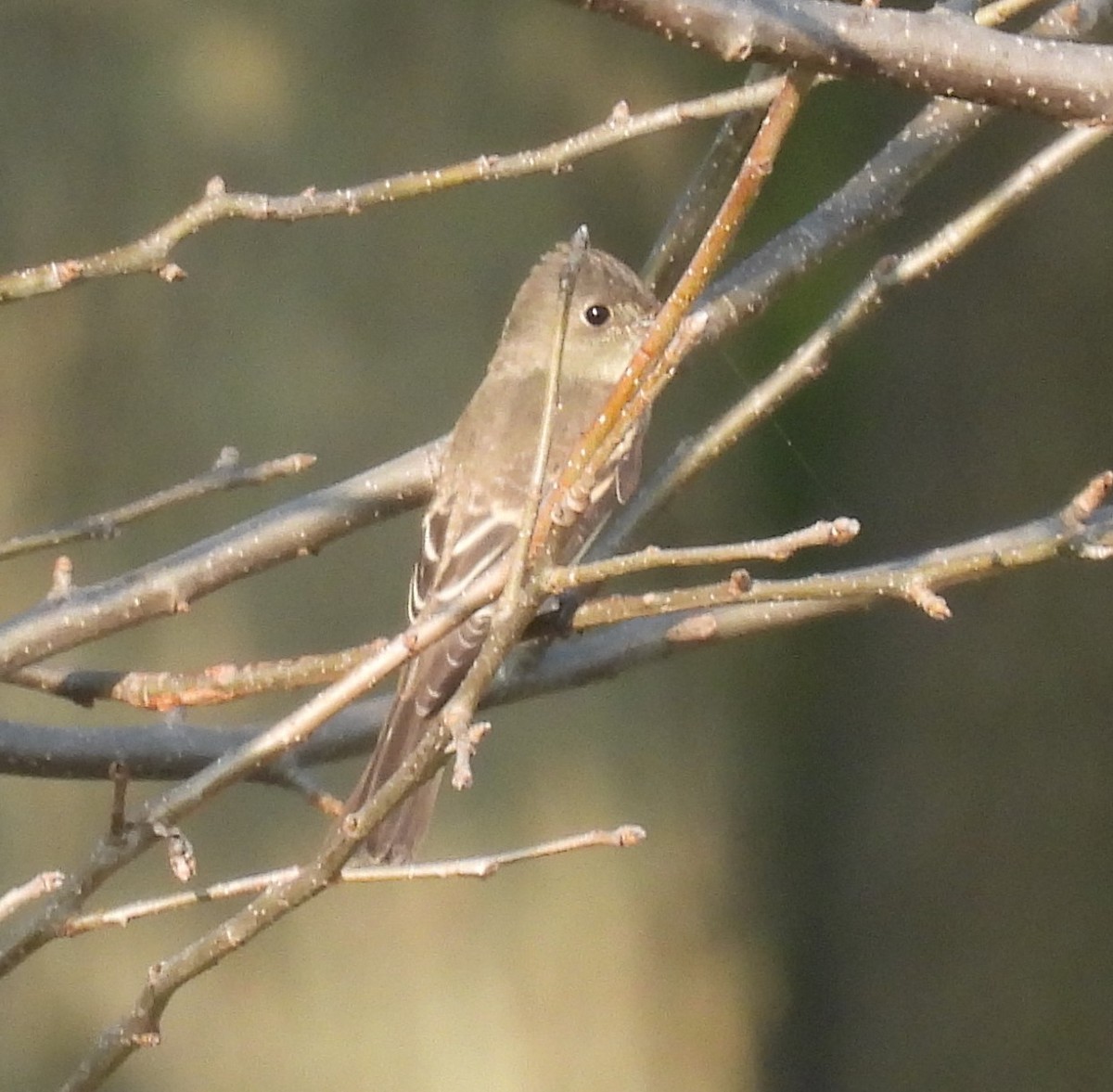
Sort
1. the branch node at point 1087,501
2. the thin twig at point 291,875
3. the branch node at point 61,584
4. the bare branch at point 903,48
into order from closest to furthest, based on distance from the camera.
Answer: the bare branch at point 903,48
the thin twig at point 291,875
the branch node at point 1087,501
the branch node at point 61,584

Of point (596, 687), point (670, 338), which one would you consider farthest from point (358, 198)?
point (596, 687)

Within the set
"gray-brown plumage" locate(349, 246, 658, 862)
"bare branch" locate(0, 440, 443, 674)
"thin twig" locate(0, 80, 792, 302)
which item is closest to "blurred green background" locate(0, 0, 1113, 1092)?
"gray-brown plumage" locate(349, 246, 658, 862)

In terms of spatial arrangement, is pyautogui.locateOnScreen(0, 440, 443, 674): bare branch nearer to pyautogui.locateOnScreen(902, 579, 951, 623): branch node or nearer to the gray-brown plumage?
the gray-brown plumage

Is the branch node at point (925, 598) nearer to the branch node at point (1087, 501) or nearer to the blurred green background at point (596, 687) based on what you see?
the branch node at point (1087, 501)

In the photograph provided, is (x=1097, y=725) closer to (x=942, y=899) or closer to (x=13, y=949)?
(x=942, y=899)

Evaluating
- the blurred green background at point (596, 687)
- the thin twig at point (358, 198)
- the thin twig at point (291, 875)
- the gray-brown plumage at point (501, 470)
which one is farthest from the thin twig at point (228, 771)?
the blurred green background at point (596, 687)

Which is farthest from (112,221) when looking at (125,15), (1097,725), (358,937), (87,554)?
(1097,725)

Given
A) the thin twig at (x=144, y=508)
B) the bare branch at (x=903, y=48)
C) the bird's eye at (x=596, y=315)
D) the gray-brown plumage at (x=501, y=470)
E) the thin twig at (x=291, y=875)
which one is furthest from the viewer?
the bird's eye at (x=596, y=315)

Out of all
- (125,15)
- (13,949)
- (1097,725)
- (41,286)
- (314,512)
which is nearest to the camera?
(13,949)
